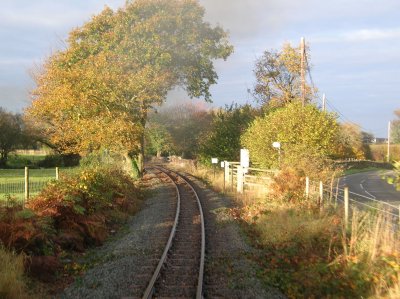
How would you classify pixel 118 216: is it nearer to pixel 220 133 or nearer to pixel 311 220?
pixel 311 220

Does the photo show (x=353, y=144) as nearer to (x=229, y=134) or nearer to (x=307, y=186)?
(x=229, y=134)

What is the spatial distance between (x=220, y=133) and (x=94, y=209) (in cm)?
2348

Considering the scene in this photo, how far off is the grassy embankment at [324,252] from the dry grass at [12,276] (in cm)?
463

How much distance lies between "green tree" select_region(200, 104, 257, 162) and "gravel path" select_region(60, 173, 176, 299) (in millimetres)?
19808

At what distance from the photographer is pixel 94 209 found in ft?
52.6

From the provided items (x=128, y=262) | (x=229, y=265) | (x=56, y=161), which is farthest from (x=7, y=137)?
(x=229, y=265)

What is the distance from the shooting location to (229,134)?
125 feet

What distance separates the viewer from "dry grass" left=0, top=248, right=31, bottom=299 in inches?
302

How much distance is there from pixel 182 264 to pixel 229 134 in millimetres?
27621

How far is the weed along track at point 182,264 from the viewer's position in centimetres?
869

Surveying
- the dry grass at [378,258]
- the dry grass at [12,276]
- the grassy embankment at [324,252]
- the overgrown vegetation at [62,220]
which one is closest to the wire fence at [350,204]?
the grassy embankment at [324,252]

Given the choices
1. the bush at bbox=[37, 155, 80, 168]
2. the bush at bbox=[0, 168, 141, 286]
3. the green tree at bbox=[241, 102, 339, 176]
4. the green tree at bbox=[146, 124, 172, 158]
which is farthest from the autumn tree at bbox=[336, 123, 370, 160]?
the bush at bbox=[0, 168, 141, 286]

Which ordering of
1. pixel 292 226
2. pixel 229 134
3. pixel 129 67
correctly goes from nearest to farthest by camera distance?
pixel 292 226, pixel 129 67, pixel 229 134

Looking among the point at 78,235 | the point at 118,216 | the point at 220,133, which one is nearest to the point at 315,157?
the point at 118,216
